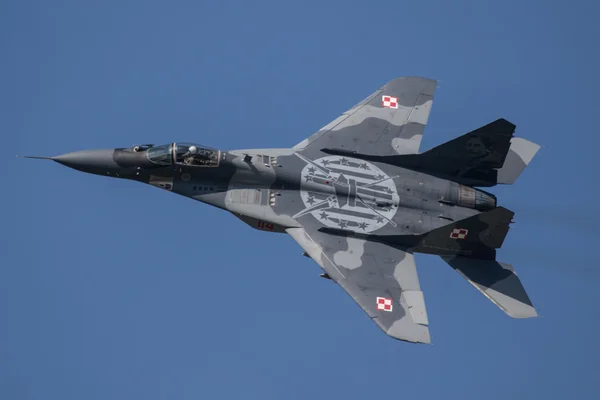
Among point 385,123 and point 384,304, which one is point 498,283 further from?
point 385,123

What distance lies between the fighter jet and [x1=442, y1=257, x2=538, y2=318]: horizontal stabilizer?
33 millimetres

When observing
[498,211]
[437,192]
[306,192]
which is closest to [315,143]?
[306,192]

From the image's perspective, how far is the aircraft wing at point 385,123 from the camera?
35.9 m

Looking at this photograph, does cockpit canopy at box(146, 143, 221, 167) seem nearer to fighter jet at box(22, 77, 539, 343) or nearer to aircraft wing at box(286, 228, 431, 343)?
fighter jet at box(22, 77, 539, 343)

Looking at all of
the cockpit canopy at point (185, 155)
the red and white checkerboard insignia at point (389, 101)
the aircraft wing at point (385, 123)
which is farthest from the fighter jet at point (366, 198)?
the red and white checkerboard insignia at point (389, 101)

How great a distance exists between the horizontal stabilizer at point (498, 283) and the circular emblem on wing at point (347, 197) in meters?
2.75

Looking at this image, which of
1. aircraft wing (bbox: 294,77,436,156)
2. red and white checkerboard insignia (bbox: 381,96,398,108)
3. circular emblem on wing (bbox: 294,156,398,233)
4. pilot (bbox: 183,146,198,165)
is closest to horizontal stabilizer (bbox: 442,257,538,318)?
circular emblem on wing (bbox: 294,156,398,233)

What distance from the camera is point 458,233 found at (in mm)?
34219

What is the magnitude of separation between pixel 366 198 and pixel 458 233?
127 inches

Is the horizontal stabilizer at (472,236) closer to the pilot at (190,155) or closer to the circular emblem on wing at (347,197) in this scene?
the circular emblem on wing at (347,197)

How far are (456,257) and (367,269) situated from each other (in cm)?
322

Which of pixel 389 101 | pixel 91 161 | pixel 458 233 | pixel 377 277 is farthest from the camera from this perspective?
pixel 389 101

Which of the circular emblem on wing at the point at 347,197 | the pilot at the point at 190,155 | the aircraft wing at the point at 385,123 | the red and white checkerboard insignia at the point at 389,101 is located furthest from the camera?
the red and white checkerboard insignia at the point at 389,101

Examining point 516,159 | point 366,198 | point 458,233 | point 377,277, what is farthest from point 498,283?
point 366,198
